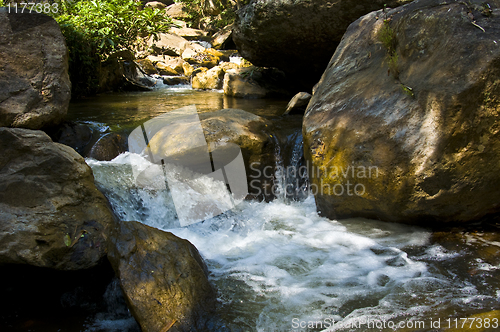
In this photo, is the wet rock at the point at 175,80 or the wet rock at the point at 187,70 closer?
the wet rock at the point at 175,80

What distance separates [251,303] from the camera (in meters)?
2.46

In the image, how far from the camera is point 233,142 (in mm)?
4441

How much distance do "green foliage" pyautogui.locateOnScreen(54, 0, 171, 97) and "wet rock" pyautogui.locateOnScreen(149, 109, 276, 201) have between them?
15.1 ft

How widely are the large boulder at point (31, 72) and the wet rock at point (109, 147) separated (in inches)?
23.7

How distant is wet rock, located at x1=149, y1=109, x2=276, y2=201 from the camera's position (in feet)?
14.3

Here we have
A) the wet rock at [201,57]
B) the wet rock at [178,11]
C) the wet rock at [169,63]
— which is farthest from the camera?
the wet rock at [178,11]

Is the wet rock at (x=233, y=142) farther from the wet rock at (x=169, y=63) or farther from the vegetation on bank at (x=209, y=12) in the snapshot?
the vegetation on bank at (x=209, y=12)

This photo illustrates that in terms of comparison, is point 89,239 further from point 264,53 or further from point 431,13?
point 264,53

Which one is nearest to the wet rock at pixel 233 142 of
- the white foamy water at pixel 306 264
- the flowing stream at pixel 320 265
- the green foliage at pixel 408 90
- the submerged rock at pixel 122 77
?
the flowing stream at pixel 320 265

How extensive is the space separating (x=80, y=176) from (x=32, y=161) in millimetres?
378

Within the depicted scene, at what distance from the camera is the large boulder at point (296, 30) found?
644cm

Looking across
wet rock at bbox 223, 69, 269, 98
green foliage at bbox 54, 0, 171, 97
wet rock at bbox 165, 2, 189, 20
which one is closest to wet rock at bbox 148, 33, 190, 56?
green foliage at bbox 54, 0, 171, 97

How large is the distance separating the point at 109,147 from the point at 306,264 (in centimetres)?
325

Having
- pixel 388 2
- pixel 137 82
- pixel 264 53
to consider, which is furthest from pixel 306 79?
pixel 137 82
